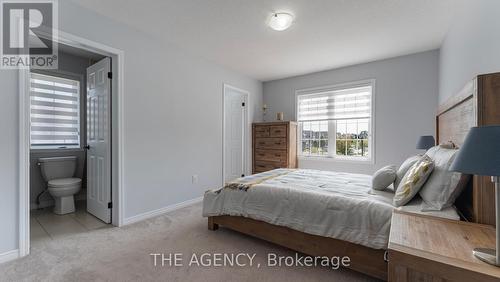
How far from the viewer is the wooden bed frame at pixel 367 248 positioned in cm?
129

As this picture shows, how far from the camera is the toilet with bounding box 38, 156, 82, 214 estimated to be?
3.06m

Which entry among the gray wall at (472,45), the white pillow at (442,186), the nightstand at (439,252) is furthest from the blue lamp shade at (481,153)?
the gray wall at (472,45)

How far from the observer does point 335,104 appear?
14.2 feet

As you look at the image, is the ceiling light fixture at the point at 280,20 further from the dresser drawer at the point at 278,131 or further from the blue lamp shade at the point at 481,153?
the dresser drawer at the point at 278,131

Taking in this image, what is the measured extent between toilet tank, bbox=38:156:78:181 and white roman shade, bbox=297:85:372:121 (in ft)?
13.7

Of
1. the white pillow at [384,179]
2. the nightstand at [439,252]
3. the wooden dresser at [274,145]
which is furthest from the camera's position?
the wooden dresser at [274,145]

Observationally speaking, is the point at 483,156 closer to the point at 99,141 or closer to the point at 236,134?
the point at 99,141

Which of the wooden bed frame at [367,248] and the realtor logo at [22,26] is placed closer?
the wooden bed frame at [367,248]

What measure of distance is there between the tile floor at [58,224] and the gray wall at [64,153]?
270 mm

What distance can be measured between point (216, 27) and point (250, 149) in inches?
107

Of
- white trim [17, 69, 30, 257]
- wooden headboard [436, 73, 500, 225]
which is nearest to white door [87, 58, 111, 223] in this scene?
white trim [17, 69, 30, 257]

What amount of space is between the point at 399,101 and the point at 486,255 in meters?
3.34

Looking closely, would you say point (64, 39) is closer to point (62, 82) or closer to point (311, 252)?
point (62, 82)

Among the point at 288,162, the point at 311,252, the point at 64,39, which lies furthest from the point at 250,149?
the point at 64,39
